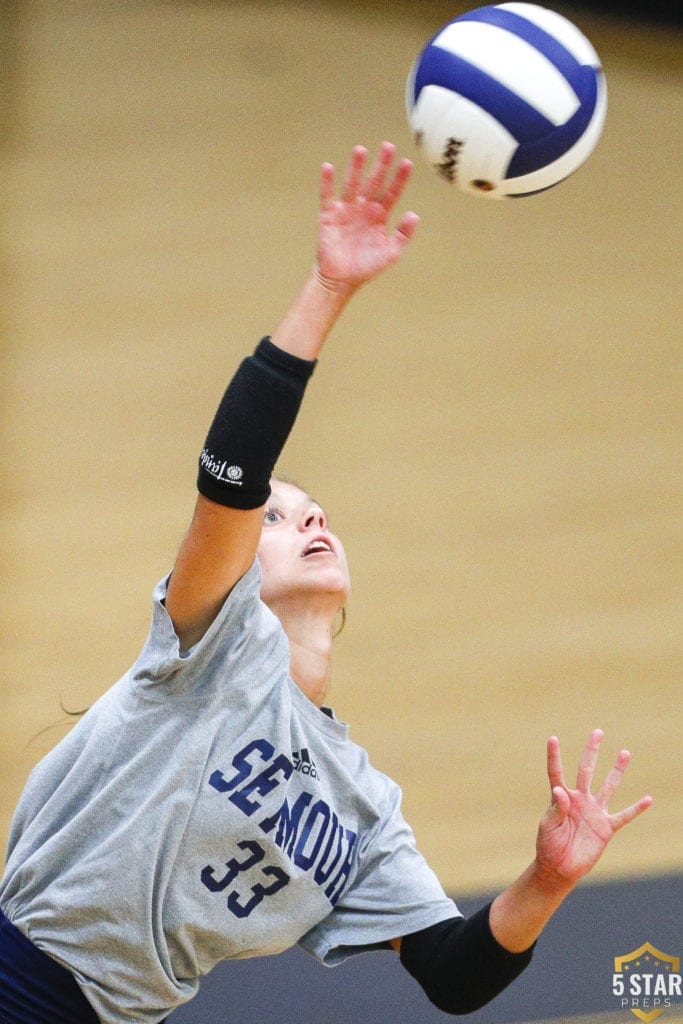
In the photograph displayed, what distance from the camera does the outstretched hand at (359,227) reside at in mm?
1838

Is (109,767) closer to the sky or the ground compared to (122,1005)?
closer to the sky

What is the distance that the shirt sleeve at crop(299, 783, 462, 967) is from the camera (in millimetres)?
2260

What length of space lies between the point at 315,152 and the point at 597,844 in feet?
10.4

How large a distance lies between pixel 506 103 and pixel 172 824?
124 cm

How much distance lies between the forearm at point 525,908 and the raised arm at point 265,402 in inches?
27.5

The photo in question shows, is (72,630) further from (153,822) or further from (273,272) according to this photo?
(153,822)

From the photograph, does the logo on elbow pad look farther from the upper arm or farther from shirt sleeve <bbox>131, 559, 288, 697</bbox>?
the upper arm

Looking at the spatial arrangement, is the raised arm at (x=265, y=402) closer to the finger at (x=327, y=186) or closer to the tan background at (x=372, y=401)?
the finger at (x=327, y=186)

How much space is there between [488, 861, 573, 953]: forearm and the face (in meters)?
0.58

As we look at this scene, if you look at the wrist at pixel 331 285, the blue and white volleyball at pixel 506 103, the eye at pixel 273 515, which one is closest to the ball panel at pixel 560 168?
the blue and white volleyball at pixel 506 103

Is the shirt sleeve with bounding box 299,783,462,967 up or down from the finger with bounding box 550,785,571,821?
down

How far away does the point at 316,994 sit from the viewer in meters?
3.54

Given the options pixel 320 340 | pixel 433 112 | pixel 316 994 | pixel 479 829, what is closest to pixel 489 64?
pixel 433 112

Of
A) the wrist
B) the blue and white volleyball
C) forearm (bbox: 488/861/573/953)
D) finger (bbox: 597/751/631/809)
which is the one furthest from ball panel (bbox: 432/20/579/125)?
forearm (bbox: 488/861/573/953)
